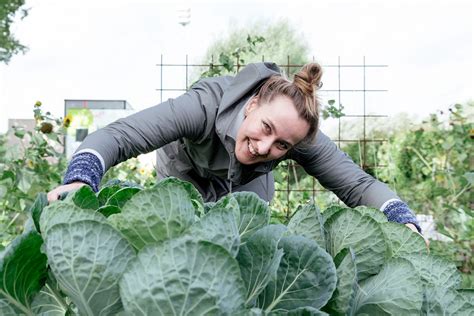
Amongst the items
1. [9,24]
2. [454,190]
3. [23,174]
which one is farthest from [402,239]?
[9,24]

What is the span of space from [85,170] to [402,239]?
1.03 meters

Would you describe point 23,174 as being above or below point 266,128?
below

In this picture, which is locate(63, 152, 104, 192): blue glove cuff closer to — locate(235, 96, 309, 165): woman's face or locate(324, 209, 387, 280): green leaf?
locate(235, 96, 309, 165): woman's face

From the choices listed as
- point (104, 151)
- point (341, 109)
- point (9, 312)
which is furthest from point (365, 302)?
point (341, 109)

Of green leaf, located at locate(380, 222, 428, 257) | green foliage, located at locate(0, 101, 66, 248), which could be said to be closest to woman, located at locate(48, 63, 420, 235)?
green foliage, located at locate(0, 101, 66, 248)

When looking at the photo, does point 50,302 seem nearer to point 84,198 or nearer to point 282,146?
point 84,198

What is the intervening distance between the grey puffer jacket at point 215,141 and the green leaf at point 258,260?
1.26 metres

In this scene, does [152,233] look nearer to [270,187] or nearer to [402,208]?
[402,208]

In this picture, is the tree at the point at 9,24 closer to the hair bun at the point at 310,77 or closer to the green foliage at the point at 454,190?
the green foliage at the point at 454,190

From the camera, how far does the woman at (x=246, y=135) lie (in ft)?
6.54

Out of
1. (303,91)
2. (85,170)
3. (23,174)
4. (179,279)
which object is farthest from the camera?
(23,174)

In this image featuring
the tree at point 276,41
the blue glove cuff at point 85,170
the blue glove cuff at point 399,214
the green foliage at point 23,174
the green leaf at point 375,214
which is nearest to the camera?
the green leaf at point 375,214

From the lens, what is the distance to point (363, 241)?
678 millimetres

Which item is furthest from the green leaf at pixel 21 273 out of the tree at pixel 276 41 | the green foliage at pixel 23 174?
the tree at pixel 276 41
